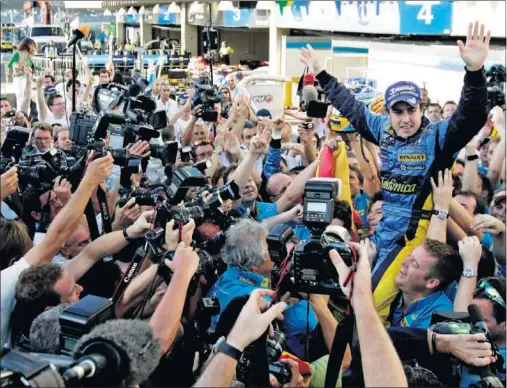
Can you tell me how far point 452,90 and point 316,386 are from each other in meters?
8.74

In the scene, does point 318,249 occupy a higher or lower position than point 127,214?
higher

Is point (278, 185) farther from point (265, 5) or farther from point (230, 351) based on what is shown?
point (265, 5)

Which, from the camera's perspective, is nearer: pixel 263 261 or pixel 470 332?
pixel 470 332

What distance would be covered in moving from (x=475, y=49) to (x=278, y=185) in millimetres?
2373

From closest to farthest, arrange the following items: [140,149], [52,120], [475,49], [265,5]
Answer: [475,49]
[140,149]
[52,120]
[265,5]

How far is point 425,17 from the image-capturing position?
12.4m

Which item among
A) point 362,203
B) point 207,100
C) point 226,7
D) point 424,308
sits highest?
point 226,7

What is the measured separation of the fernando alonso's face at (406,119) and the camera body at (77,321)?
209 cm

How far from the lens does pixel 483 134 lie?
7270 mm

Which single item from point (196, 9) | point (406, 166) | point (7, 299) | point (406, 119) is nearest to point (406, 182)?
point (406, 166)

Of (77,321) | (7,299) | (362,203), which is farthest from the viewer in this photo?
(362,203)

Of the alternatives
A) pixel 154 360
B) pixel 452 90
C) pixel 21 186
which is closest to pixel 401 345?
pixel 154 360

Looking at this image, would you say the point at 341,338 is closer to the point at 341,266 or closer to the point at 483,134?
the point at 341,266

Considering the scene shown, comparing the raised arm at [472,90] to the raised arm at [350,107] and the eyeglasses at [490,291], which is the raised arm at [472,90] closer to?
the raised arm at [350,107]
